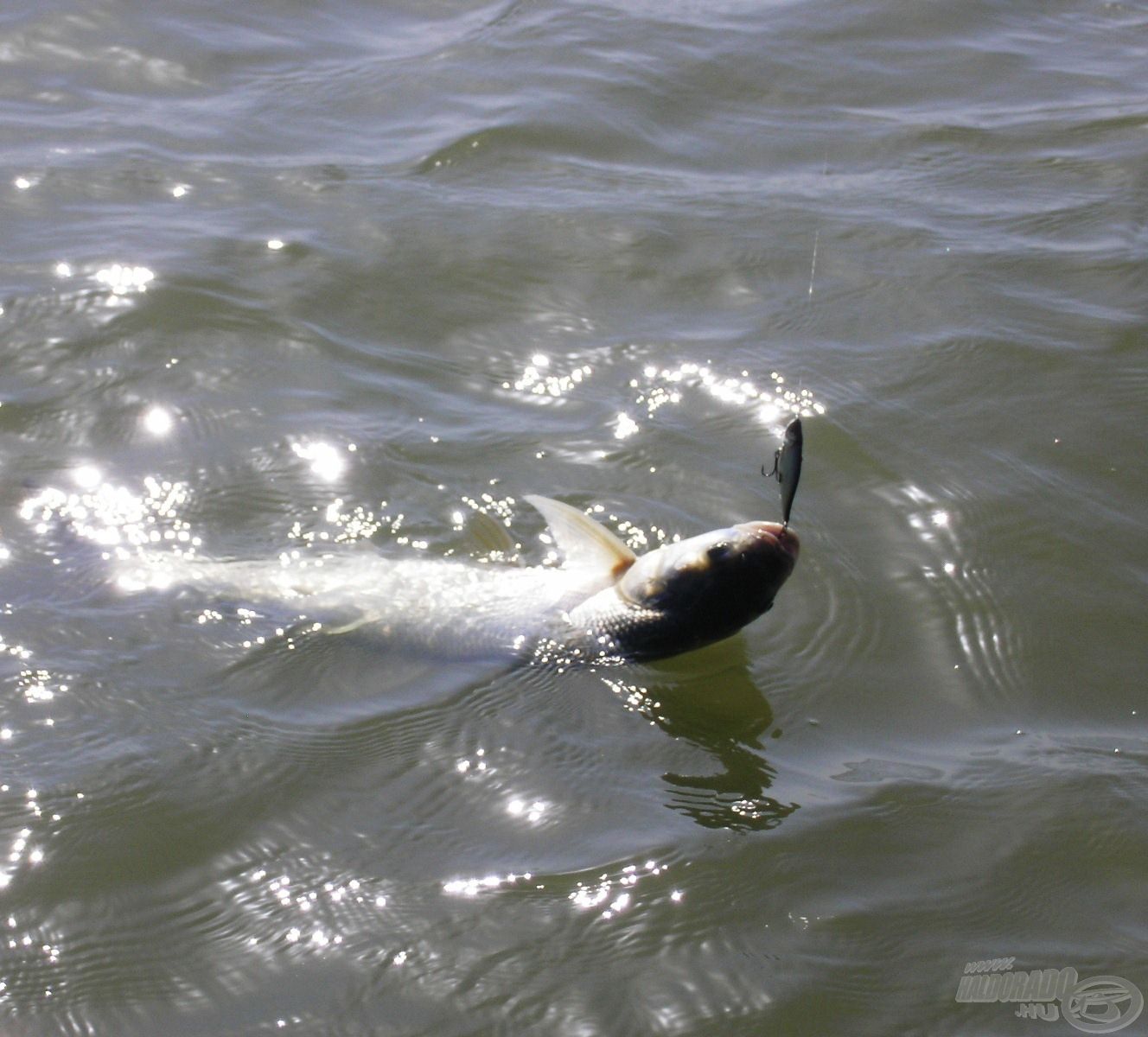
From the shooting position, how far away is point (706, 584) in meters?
4.40

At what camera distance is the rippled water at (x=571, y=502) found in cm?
352

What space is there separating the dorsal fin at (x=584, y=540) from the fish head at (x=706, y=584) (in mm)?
82

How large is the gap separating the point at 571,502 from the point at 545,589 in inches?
22.1

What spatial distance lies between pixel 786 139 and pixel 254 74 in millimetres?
3515

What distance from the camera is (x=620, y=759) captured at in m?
4.21

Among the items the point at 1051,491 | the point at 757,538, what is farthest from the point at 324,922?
the point at 1051,491

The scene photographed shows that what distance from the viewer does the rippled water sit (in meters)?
3.52

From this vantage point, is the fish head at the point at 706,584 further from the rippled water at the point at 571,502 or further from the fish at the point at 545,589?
the rippled water at the point at 571,502

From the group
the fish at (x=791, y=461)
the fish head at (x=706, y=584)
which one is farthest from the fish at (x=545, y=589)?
the fish at (x=791, y=461)

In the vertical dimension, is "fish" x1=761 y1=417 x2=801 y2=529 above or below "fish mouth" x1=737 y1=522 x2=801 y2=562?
above

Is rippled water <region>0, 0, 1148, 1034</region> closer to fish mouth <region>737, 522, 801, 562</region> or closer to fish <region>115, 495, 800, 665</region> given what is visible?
fish <region>115, 495, 800, 665</region>

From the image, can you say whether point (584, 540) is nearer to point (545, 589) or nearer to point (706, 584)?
point (545, 589)

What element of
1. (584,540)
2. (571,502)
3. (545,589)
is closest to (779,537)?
(584,540)

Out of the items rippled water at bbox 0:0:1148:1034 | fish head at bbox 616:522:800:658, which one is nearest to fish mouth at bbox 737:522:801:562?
fish head at bbox 616:522:800:658
